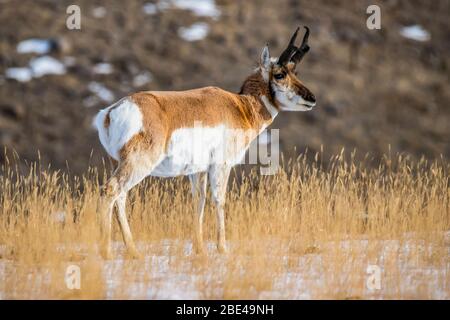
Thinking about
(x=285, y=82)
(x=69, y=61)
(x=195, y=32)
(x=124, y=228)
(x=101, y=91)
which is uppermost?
(x=285, y=82)

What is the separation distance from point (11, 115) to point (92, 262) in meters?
25.1

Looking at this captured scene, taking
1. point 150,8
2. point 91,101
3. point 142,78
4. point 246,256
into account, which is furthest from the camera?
point 150,8

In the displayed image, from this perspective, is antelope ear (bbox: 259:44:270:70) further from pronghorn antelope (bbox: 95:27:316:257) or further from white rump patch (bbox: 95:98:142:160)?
white rump patch (bbox: 95:98:142:160)

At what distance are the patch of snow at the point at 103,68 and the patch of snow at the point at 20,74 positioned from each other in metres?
2.69

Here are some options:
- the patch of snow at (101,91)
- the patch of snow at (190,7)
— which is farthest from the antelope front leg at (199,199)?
the patch of snow at (190,7)

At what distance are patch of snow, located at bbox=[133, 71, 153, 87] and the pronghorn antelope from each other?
22163 millimetres

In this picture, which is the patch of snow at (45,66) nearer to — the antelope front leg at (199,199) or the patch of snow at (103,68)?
the patch of snow at (103,68)

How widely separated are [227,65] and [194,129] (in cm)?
2477

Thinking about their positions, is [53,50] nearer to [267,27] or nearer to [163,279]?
[267,27]

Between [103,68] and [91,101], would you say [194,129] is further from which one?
[103,68]

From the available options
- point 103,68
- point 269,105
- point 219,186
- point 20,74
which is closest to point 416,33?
point 103,68

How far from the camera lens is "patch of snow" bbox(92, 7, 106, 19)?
36.2m

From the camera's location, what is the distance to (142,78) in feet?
106

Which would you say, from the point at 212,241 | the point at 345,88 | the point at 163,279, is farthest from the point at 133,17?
the point at 163,279
